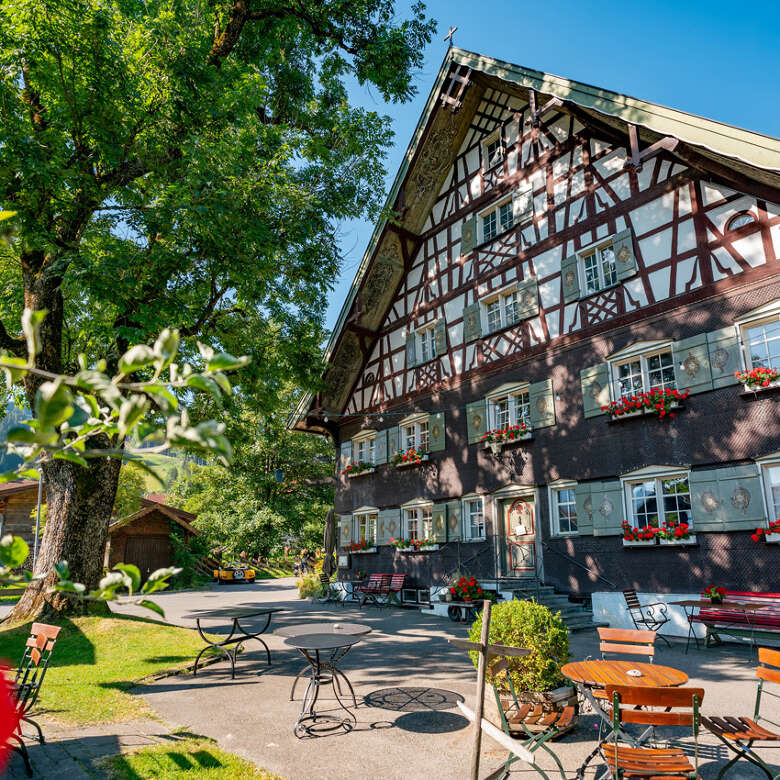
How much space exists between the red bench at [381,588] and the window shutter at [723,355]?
398 inches

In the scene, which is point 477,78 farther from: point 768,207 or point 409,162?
point 768,207

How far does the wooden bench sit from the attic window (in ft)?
21.9

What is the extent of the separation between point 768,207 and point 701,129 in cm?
192

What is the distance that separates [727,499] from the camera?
34.3 feet

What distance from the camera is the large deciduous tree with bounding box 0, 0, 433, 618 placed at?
8.79 m

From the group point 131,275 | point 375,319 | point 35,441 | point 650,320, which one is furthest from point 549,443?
point 35,441

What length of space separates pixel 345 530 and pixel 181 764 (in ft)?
51.6

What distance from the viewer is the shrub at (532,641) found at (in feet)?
18.8

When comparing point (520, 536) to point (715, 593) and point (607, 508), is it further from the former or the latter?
point (715, 593)

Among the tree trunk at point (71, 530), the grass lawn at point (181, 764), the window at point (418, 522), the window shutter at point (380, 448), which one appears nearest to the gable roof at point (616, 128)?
the window shutter at point (380, 448)

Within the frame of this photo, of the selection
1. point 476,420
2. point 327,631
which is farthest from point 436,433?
point 327,631

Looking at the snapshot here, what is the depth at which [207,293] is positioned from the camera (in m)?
11.6

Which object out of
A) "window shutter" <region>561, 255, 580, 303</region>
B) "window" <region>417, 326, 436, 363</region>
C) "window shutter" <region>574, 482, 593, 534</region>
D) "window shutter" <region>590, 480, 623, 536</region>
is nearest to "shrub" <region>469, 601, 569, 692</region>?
"window shutter" <region>590, 480, 623, 536</region>

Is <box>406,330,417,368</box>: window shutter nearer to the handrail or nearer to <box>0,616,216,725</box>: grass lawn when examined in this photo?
the handrail
